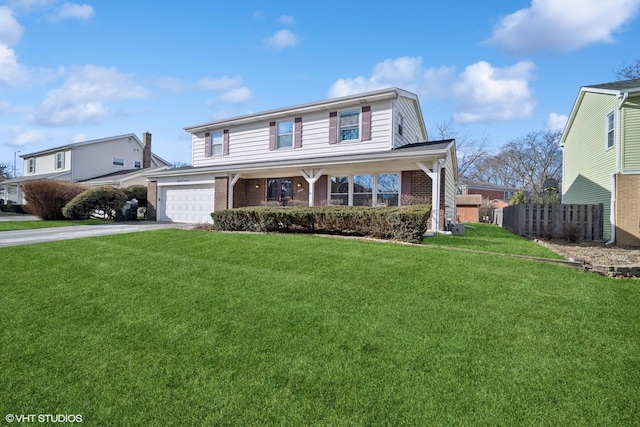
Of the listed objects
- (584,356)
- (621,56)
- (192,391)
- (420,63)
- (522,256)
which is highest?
(621,56)

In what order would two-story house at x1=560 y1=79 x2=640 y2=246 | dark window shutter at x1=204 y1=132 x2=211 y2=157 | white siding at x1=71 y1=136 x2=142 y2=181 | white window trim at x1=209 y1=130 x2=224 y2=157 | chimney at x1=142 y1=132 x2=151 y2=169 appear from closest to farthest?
two-story house at x1=560 y1=79 x2=640 y2=246, white window trim at x1=209 y1=130 x2=224 y2=157, dark window shutter at x1=204 y1=132 x2=211 y2=157, white siding at x1=71 y1=136 x2=142 y2=181, chimney at x1=142 y1=132 x2=151 y2=169

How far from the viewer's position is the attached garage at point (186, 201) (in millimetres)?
16625

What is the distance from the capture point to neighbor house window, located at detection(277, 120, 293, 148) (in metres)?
15.8

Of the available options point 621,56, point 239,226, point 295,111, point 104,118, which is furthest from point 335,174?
point 104,118

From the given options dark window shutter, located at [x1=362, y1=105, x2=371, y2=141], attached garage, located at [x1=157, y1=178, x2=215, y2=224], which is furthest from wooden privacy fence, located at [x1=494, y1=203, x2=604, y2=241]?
attached garage, located at [x1=157, y1=178, x2=215, y2=224]

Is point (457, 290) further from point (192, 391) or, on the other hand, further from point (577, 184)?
point (577, 184)

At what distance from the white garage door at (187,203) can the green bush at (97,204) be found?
7.32ft

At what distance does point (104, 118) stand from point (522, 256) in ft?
A: 123

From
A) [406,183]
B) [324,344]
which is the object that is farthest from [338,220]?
[324,344]

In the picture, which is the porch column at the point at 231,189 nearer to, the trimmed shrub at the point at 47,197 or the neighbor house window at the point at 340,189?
the neighbor house window at the point at 340,189

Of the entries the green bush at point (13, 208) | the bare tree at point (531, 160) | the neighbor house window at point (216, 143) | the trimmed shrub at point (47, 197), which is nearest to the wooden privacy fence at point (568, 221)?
the neighbor house window at point (216, 143)

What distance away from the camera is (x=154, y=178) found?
1844 cm

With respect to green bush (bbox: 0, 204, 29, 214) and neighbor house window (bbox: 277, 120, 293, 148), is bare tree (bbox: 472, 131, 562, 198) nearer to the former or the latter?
neighbor house window (bbox: 277, 120, 293, 148)

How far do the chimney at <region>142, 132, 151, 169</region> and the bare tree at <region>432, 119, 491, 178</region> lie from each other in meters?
30.8
